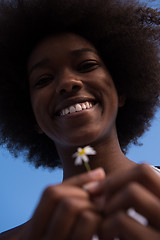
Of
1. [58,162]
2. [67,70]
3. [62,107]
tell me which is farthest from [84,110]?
[58,162]

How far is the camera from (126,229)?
2.07 feet

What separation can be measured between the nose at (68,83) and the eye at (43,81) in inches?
5.9

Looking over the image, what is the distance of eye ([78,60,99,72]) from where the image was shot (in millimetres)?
1640

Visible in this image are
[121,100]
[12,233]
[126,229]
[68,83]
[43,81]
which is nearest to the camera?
[126,229]

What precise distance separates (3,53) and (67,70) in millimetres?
812

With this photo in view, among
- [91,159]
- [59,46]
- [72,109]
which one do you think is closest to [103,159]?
[91,159]

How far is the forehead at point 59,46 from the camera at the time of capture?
65.8 inches

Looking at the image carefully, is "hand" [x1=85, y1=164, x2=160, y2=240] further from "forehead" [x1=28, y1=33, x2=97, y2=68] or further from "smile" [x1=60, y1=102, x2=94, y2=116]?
"forehead" [x1=28, y1=33, x2=97, y2=68]

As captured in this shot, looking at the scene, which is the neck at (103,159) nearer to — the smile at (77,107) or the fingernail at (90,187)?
the smile at (77,107)

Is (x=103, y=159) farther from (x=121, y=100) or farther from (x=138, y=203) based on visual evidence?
(x=138, y=203)

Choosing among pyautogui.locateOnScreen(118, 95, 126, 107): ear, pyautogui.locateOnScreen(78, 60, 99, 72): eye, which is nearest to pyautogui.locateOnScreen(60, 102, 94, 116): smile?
pyautogui.locateOnScreen(78, 60, 99, 72): eye

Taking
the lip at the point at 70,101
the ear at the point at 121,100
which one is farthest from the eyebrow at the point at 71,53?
the ear at the point at 121,100

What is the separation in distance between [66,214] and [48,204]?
0.07m

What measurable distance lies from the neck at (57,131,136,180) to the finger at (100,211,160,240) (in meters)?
0.95
